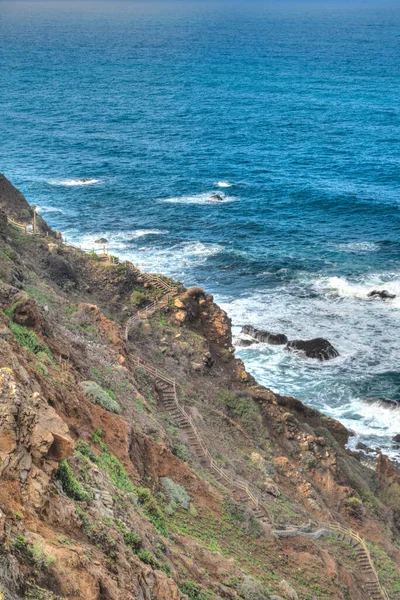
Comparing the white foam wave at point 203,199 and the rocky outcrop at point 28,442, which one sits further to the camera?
the white foam wave at point 203,199

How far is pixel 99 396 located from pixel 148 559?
9.93 meters

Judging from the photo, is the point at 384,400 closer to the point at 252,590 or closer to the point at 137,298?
the point at 137,298

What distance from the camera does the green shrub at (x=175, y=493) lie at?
24.2 m

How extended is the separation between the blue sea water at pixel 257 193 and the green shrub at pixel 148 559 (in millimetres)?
30031

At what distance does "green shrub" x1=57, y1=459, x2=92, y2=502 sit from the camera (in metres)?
16.5

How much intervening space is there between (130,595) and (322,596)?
13.6 metres

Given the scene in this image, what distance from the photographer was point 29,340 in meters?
26.1

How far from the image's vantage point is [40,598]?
11664 millimetres

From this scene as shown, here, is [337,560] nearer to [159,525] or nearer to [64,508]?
[159,525]

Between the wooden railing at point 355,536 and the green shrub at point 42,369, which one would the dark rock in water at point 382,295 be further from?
the green shrub at point 42,369

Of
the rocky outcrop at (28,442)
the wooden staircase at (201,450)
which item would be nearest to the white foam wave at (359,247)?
the wooden staircase at (201,450)

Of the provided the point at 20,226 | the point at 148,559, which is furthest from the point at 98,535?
the point at 20,226

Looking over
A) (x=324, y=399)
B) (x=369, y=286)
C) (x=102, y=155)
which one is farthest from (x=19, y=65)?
(x=324, y=399)

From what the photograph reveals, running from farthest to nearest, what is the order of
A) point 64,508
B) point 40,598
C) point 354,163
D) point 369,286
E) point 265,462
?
point 354,163 < point 369,286 < point 265,462 < point 64,508 < point 40,598
